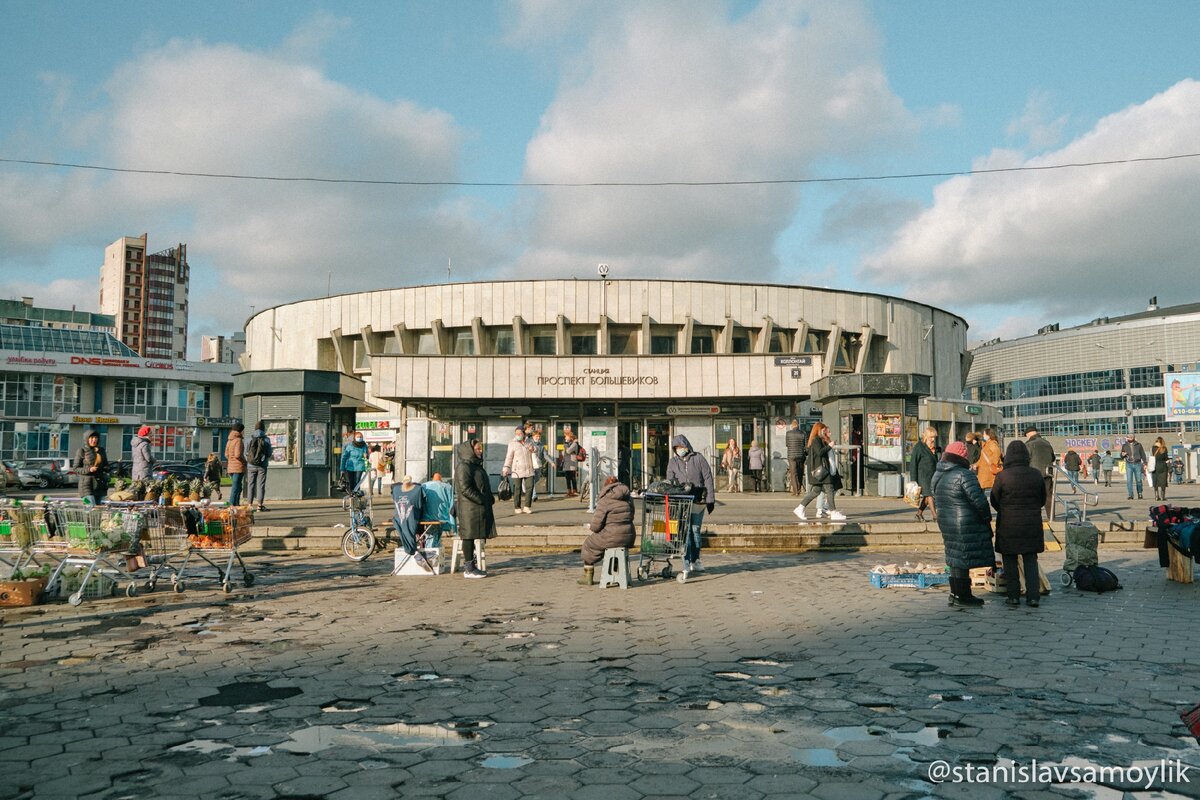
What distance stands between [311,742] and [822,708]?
2811mm

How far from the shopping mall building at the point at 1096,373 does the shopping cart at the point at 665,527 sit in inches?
3185

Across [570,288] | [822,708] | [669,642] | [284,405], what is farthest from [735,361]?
[822,708]

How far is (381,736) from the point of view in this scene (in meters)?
4.47

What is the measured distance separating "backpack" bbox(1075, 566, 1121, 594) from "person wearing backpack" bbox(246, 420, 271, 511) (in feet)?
47.4

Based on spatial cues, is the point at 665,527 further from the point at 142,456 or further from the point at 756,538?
the point at 142,456

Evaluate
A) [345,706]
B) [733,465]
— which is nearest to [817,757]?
[345,706]

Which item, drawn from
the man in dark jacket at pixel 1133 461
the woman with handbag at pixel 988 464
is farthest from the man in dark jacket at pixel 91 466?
the man in dark jacket at pixel 1133 461

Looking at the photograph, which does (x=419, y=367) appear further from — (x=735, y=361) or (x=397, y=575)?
(x=397, y=575)

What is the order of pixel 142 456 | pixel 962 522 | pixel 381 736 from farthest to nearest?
pixel 142 456 → pixel 962 522 → pixel 381 736

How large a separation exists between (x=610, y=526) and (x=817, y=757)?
630 centimetres

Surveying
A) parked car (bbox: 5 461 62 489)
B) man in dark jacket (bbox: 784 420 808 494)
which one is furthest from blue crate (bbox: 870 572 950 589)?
parked car (bbox: 5 461 62 489)

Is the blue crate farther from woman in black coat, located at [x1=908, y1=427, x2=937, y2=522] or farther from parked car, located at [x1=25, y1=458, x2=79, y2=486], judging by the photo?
parked car, located at [x1=25, y1=458, x2=79, y2=486]

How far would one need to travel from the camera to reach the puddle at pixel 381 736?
14.1ft

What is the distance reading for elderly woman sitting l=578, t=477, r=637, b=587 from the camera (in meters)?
10.2
